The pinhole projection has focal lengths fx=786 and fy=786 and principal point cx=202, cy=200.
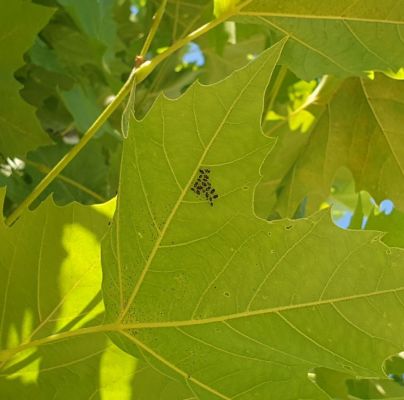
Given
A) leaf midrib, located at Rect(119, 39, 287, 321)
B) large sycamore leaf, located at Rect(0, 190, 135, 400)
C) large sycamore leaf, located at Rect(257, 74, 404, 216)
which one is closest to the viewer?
leaf midrib, located at Rect(119, 39, 287, 321)

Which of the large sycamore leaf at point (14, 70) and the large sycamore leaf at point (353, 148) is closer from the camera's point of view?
the large sycamore leaf at point (14, 70)

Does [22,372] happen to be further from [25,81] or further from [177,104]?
[25,81]

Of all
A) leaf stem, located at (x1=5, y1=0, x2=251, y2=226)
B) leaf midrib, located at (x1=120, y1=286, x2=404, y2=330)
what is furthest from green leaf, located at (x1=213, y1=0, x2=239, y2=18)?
leaf midrib, located at (x1=120, y1=286, x2=404, y2=330)

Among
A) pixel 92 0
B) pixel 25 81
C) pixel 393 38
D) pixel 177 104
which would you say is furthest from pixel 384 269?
pixel 25 81

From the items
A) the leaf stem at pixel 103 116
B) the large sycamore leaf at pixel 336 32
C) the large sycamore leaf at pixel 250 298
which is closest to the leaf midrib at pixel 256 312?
the large sycamore leaf at pixel 250 298

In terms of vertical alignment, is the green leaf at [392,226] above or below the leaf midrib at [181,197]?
above

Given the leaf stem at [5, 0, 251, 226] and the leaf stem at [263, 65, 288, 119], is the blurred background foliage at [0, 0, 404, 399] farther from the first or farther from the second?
the leaf stem at [5, 0, 251, 226]

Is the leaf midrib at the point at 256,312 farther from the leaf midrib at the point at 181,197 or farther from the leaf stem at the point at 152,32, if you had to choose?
the leaf stem at the point at 152,32
